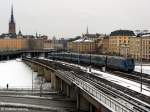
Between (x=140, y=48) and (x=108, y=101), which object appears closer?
(x=108, y=101)

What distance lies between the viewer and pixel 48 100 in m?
56.2

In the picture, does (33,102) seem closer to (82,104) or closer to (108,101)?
(82,104)

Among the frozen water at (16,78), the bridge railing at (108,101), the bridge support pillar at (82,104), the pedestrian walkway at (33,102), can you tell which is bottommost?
the frozen water at (16,78)

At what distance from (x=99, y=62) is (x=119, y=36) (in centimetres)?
8811

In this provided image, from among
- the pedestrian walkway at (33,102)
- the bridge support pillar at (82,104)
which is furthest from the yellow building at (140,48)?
the bridge support pillar at (82,104)

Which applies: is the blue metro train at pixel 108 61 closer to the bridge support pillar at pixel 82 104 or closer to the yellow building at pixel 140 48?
the bridge support pillar at pixel 82 104

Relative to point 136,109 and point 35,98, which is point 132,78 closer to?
point 35,98

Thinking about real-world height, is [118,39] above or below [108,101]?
above

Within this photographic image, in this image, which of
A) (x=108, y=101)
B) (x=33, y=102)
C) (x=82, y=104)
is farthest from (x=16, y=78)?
(x=108, y=101)

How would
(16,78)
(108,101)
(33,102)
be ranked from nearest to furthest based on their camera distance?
(108,101), (33,102), (16,78)

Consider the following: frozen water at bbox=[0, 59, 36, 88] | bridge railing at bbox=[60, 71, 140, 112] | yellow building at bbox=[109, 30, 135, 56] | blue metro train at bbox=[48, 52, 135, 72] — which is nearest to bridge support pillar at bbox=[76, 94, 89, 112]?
bridge railing at bbox=[60, 71, 140, 112]

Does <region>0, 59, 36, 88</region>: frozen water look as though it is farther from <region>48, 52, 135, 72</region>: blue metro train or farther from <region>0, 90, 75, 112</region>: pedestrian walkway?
<region>0, 90, 75, 112</region>: pedestrian walkway

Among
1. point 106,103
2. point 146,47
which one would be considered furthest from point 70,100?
point 146,47

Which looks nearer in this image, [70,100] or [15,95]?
[70,100]
